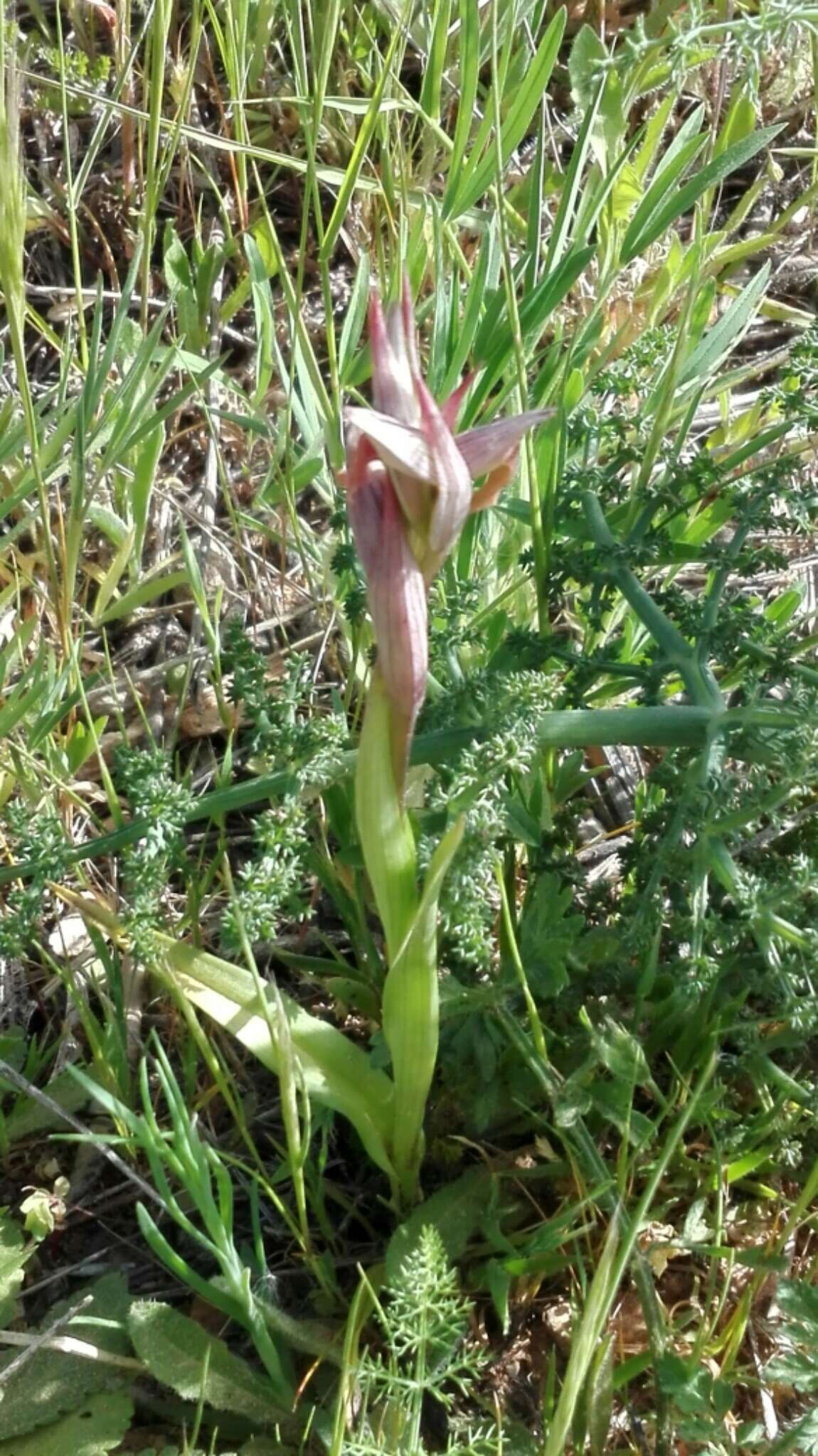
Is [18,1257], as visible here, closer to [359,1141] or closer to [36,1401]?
[36,1401]

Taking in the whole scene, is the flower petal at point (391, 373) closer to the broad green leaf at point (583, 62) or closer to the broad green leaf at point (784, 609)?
the broad green leaf at point (583, 62)

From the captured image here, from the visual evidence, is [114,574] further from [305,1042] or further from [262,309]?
[305,1042]

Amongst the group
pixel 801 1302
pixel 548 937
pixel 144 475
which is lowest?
pixel 801 1302

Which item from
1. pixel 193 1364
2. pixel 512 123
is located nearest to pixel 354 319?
pixel 512 123

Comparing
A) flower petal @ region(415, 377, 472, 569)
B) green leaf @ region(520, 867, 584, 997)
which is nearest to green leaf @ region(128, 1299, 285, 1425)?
green leaf @ region(520, 867, 584, 997)

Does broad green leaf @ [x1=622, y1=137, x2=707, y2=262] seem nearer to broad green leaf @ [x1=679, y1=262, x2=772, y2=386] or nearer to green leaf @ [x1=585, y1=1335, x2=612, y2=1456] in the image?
broad green leaf @ [x1=679, y1=262, x2=772, y2=386]

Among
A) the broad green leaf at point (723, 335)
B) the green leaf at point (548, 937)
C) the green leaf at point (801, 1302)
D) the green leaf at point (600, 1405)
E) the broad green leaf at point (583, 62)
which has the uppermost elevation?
the broad green leaf at point (583, 62)

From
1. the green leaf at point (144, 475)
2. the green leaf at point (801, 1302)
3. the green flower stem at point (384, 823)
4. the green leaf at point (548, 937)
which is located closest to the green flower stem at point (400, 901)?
the green flower stem at point (384, 823)

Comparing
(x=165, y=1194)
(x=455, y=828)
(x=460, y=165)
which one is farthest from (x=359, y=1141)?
(x=460, y=165)
